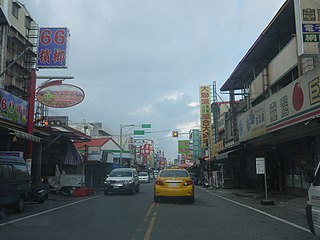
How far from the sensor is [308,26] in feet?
47.9

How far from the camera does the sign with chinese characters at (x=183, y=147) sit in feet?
272

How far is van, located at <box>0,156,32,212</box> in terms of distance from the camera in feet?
41.0

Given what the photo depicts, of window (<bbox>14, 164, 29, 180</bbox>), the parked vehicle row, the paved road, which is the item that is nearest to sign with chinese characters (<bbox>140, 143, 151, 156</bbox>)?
window (<bbox>14, 164, 29, 180</bbox>)

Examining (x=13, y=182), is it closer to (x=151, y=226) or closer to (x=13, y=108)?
(x=151, y=226)

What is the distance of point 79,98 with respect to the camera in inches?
818

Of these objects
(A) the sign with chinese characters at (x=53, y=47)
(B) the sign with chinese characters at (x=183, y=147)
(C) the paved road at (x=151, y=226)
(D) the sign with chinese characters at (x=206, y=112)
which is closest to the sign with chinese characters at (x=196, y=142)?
(B) the sign with chinese characters at (x=183, y=147)

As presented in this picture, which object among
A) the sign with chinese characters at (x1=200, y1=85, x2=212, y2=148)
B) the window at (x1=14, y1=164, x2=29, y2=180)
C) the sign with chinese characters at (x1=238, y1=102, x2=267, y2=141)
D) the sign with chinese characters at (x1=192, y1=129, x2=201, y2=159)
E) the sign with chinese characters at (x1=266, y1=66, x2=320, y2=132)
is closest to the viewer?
the window at (x1=14, y1=164, x2=29, y2=180)

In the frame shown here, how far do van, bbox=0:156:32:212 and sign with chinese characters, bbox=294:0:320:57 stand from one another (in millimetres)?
11799

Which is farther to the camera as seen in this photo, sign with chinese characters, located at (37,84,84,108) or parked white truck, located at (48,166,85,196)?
parked white truck, located at (48,166,85,196)

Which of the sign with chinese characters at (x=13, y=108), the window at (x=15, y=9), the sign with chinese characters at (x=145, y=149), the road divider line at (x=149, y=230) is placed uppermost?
the window at (x=15, y=9)

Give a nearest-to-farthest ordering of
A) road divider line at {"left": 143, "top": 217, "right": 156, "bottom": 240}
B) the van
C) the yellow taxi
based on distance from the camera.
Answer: road divider line at {"left": 143, "top": 217, "right": 156, "bottom": 240} < the van < the yellow taxi

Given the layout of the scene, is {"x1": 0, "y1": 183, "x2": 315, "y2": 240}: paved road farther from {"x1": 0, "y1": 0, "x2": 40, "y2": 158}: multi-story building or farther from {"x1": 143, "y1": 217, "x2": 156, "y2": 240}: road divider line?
{"x1": 0, "y1": 0, "x2": 40, "y2": 158}: multi-story building

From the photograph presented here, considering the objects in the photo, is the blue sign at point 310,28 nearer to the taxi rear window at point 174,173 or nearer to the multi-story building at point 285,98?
the multi-story building at point 285,98

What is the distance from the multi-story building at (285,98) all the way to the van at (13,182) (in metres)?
10.8
